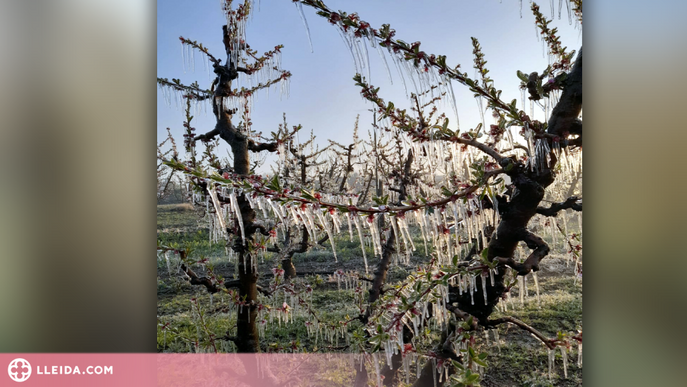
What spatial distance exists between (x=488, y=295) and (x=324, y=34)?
3.73ft

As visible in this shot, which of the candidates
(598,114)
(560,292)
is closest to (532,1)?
(598,114)

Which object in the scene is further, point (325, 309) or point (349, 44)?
point (325, 309)

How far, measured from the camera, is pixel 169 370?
1561 mm

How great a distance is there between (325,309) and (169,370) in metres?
0.69

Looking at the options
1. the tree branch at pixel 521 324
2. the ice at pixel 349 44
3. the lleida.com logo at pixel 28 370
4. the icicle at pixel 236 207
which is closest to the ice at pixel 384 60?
the ice at pixel 349 44

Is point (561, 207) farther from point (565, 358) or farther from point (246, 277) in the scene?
point (246, 277)

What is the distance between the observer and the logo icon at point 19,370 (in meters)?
1.57

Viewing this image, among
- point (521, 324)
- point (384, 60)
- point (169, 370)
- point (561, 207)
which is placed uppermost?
point (384, 60)

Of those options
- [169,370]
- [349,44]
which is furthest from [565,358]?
[169,370]

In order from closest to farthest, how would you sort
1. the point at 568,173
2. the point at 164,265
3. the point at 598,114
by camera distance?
the point at 568,173 < the point at 598,114 < the point at 164,265

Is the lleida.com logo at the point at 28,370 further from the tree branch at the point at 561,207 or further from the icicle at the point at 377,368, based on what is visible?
the tree branch at the point at 561,207

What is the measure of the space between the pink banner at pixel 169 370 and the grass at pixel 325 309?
5cm

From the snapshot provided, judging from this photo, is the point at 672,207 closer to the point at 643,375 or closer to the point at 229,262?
the point at 643,375

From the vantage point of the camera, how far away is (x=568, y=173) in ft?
4.36
